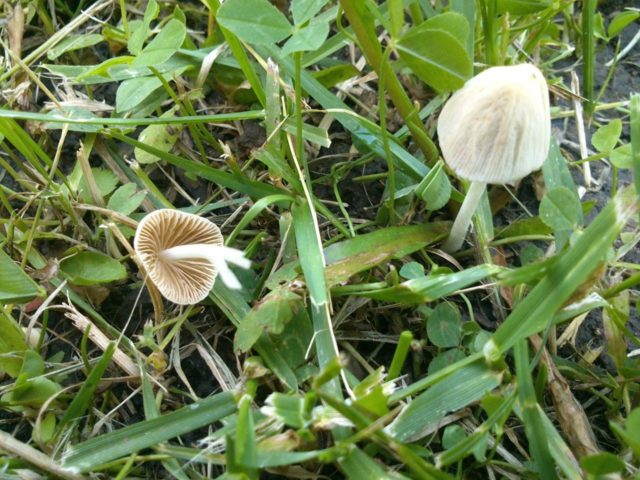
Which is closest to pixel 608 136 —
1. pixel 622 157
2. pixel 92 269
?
pixel 622 157

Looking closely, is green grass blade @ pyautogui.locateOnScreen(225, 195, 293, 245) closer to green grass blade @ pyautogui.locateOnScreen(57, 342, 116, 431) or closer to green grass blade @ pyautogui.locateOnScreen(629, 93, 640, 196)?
green grass blade @ pyautogui.locateOnScreen(57, 342, 116, 431)

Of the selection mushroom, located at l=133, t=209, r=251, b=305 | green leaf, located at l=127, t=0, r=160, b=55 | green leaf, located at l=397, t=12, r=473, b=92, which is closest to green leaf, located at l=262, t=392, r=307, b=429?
mushroom, located at l=133, t=209, r=251, b=305

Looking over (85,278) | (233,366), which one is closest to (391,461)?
(233,366)

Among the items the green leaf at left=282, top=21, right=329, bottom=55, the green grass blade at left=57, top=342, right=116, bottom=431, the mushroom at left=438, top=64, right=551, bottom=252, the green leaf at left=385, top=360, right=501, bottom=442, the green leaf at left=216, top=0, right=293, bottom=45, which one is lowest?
the green leaf at left=385, top=360, right=501, bottom=442

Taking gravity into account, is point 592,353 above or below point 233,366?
below

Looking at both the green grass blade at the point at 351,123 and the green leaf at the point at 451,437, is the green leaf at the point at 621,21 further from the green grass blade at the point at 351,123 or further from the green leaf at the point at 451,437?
the green leaf at the point at 451,437

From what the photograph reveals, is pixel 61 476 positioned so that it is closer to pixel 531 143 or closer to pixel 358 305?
pixel 358 305

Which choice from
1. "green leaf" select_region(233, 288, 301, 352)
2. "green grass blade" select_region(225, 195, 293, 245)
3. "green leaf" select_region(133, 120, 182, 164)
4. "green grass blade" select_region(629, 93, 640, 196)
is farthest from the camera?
"green leaf" select_region(133, 120, 182, 164)
